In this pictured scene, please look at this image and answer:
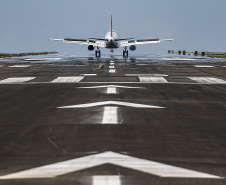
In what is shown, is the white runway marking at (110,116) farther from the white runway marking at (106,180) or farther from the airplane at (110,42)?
the airplane at (110,42)

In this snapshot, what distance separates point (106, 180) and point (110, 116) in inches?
229

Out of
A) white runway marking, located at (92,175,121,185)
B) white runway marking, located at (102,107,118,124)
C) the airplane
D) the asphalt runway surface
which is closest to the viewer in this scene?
white runway marking, located at (92,175,121,185)

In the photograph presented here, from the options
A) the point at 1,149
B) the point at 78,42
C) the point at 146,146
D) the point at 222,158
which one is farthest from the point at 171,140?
the point at 78,42

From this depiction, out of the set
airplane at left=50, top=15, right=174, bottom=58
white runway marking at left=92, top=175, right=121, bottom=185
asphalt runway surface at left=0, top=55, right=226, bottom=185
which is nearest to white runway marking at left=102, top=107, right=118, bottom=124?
asphalt runway surface at left=0, top=55, right=226, bottom=185

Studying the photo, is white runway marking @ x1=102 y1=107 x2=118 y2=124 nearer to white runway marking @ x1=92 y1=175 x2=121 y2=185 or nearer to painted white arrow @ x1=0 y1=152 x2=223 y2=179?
painted white arrow @ x1=0 y1=152 x2=223 y2=179

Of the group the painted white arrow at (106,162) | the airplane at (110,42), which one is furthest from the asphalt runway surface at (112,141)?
the airplane at (110,42)

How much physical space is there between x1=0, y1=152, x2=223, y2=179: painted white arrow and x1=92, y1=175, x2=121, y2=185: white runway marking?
0.54 m

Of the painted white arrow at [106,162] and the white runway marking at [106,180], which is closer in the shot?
the white runway marking at [106,180]

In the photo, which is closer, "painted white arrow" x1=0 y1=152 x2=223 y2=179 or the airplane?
"painted white arrow" x1=0 y1=152 x2=223 y2=179

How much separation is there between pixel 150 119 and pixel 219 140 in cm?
282

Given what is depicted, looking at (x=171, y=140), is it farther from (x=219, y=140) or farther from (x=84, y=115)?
(x=84, y=115)

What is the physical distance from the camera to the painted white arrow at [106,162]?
247 inches

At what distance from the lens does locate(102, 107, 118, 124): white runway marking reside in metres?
10.9

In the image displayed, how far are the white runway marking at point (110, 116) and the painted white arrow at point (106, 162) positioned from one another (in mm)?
3546
